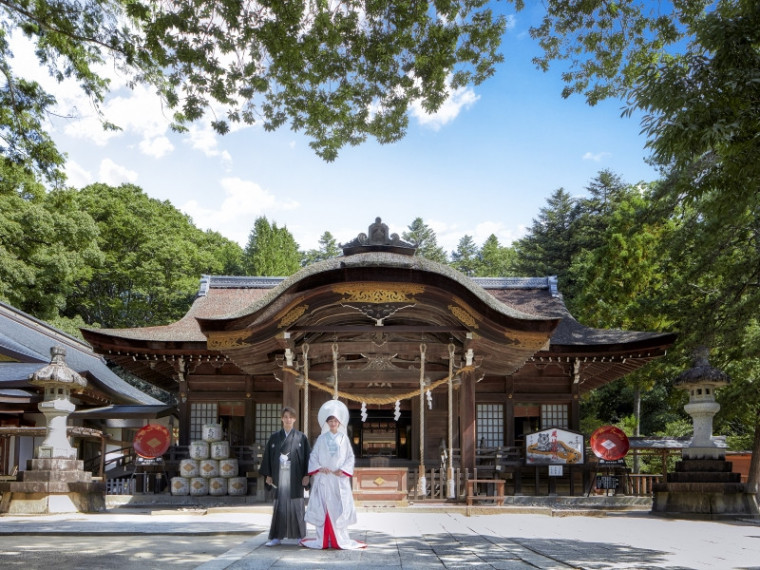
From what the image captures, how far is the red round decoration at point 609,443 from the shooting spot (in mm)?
14703

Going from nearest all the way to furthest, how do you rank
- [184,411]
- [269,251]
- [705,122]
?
[705,122], [184,411], [269,251]

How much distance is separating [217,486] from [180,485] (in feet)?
2.44

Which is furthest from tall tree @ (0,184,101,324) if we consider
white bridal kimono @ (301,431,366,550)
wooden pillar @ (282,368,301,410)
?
white bridal kimono @ (301,431,366,550)

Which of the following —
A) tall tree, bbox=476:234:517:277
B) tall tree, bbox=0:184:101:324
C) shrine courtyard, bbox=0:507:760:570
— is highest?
tall tree, bbox=476:234:517:277

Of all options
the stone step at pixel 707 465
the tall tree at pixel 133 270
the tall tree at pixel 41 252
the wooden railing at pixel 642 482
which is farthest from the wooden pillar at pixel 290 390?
the tall tree at pixel 133 270

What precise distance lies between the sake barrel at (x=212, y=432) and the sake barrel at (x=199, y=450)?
5.4 inches

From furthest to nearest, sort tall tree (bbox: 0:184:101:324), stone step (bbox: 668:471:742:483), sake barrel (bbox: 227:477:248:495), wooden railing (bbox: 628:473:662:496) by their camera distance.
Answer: tall tree (bbox: 0:184:101:324), wooden railing (bbox: 628:473:662:496), sake barrel (bbox: 227:477:248:495), stone step (bbox: 668:471:742:483)

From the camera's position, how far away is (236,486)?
15141mm

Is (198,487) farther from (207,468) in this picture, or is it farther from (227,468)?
(227,468)

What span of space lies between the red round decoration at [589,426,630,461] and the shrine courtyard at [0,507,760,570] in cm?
310

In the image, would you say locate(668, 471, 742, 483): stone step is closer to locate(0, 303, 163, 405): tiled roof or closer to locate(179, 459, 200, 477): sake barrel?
locate(179, 459, 200, 477): sake barrel

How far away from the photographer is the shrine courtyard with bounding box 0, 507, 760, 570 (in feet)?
20.2

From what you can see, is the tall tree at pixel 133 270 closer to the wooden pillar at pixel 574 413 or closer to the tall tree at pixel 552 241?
the tall tree at pixel 552 241

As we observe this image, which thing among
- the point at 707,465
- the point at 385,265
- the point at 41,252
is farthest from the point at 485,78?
the point at 41,252
